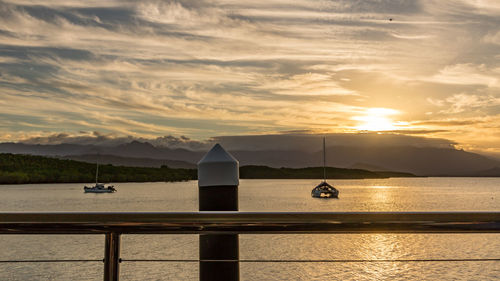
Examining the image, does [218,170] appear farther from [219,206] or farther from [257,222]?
[257,222]

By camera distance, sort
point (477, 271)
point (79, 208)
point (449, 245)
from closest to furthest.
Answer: point (477, 271) → point (449, 245) → point (79, 208)

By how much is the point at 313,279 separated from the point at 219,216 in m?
36.0

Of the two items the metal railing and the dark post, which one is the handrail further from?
the dark post

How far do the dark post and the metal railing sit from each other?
2.92ft

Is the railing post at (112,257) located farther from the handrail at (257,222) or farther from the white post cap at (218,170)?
the white post cap at (218,170)

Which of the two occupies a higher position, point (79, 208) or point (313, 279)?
point (79, 208)

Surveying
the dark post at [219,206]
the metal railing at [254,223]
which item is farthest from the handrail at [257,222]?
the dark post at [219,206]

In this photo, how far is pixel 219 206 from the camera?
277 centimetres

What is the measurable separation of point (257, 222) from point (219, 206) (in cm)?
94

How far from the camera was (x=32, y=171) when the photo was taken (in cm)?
19038

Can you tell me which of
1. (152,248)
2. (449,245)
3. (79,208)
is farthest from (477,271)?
(79,208)

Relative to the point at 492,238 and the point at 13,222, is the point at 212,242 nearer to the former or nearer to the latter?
the point at 13,222

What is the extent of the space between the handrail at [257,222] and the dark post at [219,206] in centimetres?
89

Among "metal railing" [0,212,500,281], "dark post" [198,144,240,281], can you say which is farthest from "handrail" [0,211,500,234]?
"dark post" [198,144,240,281]
